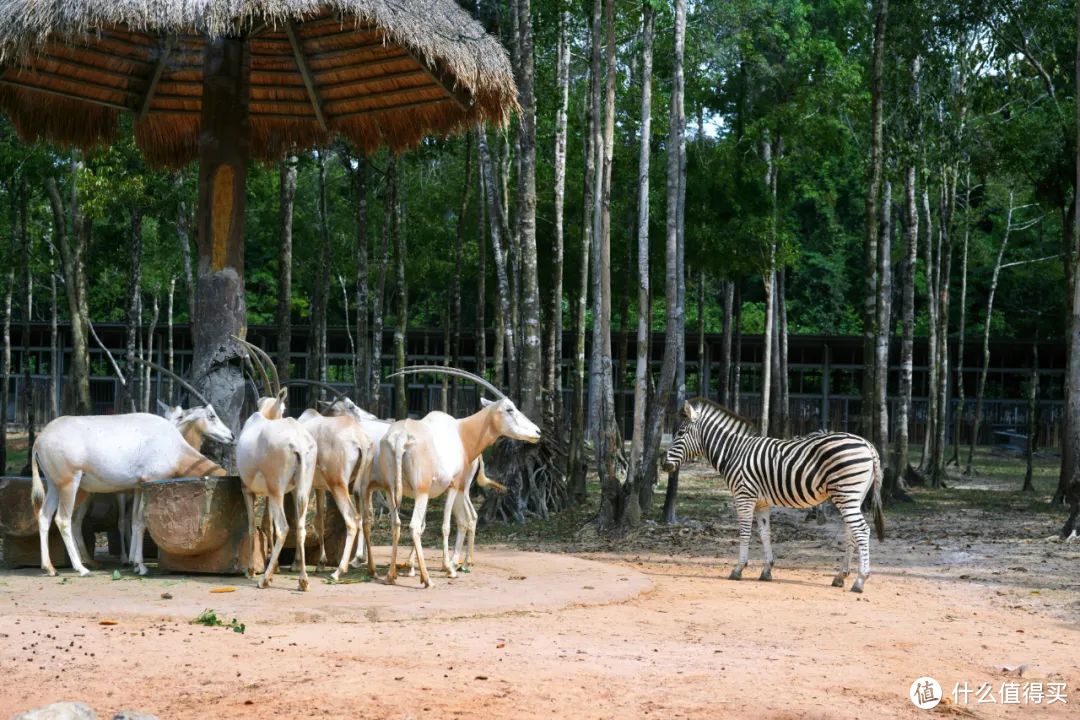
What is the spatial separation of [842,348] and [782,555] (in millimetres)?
25004

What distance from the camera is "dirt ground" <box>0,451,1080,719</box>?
271 inches

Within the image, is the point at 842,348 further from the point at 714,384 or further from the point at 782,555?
the point at 782,555

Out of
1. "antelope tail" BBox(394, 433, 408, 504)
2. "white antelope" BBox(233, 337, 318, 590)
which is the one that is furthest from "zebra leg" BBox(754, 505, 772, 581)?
"white antelope" BBox(233, 337, 318, 590)

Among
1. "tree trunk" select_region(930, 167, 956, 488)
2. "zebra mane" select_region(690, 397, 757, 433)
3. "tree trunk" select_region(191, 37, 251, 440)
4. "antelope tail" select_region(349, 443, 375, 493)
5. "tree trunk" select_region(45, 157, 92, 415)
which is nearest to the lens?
"antelope tail" select_region(349, 443, 375, 493)

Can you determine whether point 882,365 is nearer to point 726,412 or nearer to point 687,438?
point 726,412

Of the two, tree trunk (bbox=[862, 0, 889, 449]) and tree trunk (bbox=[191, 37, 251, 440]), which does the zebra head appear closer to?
tree trunk (bbox=[191, 37, 251, 440])

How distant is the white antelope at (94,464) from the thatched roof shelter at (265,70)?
11.5 feet

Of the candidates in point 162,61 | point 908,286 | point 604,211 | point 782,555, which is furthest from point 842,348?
point 162,61

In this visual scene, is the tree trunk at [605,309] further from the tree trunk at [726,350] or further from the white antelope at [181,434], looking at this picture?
the tree trunk at [726,350]

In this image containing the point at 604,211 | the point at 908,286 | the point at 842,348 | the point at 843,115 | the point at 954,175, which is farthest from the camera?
the point at 842,348

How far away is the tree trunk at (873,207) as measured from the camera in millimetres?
18672

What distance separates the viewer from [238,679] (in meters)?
7.10

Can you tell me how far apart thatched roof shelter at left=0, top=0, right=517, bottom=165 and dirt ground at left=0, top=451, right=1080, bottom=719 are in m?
4.83

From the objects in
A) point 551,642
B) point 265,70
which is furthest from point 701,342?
point 551,642
